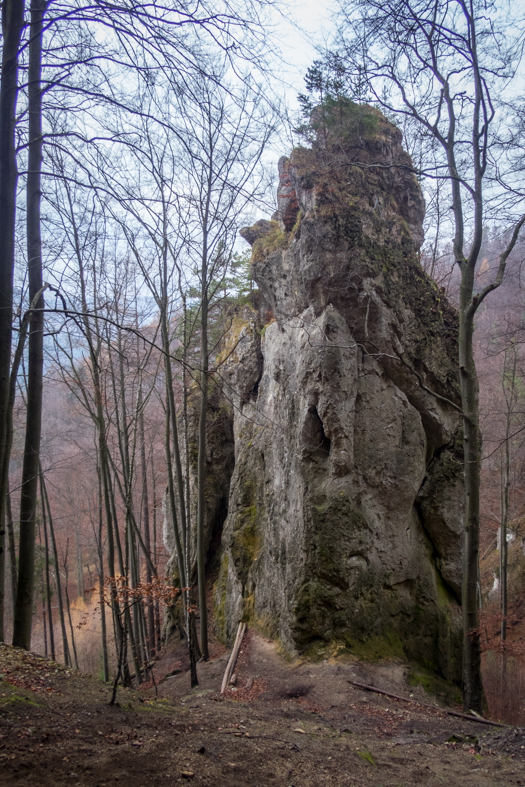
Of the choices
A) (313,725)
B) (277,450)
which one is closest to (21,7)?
(313,725)

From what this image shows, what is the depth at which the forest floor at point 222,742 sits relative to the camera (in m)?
2.68

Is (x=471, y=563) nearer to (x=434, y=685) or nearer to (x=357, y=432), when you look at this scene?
(x=434, y=685)

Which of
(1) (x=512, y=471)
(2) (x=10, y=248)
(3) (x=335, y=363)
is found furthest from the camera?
(1) (x=512, y=471)

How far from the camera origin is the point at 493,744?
437 cm

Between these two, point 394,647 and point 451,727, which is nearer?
point 451,727

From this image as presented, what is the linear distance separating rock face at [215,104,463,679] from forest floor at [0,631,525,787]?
241 centimetres

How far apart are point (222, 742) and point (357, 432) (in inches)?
263

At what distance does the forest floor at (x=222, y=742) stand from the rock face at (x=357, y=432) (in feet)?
A: 7.91

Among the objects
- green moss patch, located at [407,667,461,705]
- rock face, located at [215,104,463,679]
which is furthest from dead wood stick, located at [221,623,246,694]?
green moss patch, located at [407,667,461,705]

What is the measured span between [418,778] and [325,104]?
1189 centimetres

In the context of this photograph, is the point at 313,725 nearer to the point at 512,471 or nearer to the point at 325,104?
the point at 325,104

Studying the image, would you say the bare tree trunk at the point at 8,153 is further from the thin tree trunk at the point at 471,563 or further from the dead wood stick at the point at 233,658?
the dead wood stick at the point at 233,658

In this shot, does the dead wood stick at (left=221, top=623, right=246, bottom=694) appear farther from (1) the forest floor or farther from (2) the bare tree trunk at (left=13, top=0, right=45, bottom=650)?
(2) the bare tree trunk at (left=13, top=0, right=45, bottom=650)

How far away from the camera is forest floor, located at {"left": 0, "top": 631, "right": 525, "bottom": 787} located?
2678 mm
